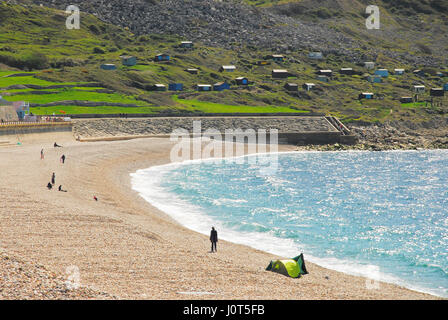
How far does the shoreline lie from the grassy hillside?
5898 centimetres

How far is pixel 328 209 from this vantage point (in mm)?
48625

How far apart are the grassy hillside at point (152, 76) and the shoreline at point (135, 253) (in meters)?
59.0

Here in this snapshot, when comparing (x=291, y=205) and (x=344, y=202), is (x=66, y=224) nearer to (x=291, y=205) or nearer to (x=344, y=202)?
(x=291, y=205)

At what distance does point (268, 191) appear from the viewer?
56.9 meters

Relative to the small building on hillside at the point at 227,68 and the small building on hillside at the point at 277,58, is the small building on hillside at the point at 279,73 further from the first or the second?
the small building on hillside at the point at 277,58

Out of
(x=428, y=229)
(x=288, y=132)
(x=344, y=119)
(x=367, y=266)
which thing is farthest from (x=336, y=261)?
(x=344, y=119)

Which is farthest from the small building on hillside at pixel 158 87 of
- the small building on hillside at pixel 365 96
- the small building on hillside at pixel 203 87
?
the small building on hillside at pixel 365 96

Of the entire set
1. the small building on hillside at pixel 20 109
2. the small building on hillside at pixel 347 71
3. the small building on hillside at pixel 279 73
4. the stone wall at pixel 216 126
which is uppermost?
the small building on hillside at pixel 347 71

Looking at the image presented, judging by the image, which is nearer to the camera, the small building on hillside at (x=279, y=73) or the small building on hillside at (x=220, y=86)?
the small building on hillside at (x=220, y=86)

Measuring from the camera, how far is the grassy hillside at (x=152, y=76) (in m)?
111

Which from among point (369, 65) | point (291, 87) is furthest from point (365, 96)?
point (369, 65)

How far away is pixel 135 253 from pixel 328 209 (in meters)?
24.6

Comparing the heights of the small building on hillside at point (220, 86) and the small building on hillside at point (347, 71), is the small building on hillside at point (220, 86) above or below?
below

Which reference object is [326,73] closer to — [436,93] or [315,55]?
[315,55]
